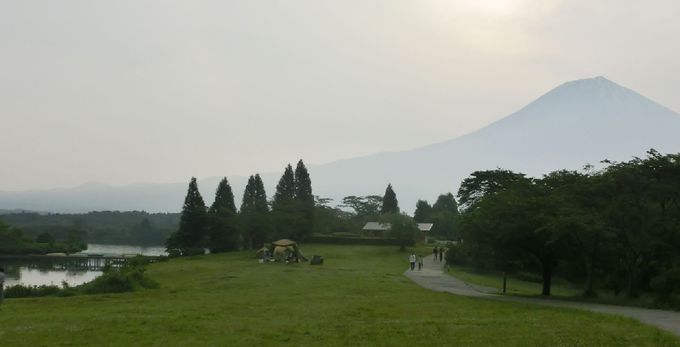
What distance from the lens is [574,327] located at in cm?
1514

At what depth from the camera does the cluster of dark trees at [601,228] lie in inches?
984

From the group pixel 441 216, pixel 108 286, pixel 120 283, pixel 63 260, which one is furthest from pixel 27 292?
pixel 441 216

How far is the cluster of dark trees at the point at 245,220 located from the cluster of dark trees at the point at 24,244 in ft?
98.6

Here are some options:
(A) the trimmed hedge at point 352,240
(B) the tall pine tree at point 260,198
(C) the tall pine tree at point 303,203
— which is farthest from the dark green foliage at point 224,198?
(A) the trimmed hedge at point 352,240

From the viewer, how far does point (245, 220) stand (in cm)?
7888

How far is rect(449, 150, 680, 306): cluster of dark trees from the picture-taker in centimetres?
2500

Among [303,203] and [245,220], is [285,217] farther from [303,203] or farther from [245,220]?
[303,203]

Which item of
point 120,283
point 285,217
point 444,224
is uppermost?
point 285,217

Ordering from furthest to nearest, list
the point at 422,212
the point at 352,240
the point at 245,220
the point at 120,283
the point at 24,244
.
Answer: the point at 422,212, the point at 24,244, the point at 352,240, the point at 245,220, the point at 120,283

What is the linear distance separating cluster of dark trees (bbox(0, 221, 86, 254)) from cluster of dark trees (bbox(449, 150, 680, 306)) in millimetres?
90297

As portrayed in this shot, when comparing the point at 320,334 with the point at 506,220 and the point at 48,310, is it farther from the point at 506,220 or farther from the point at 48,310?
the point at 506,220

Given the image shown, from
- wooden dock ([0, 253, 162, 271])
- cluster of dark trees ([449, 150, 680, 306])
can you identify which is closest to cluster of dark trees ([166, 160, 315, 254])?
wooden dock ([0, 253, 162, 271])

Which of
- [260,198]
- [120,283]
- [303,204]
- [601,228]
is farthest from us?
[260,198]

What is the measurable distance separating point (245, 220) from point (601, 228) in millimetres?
59387
